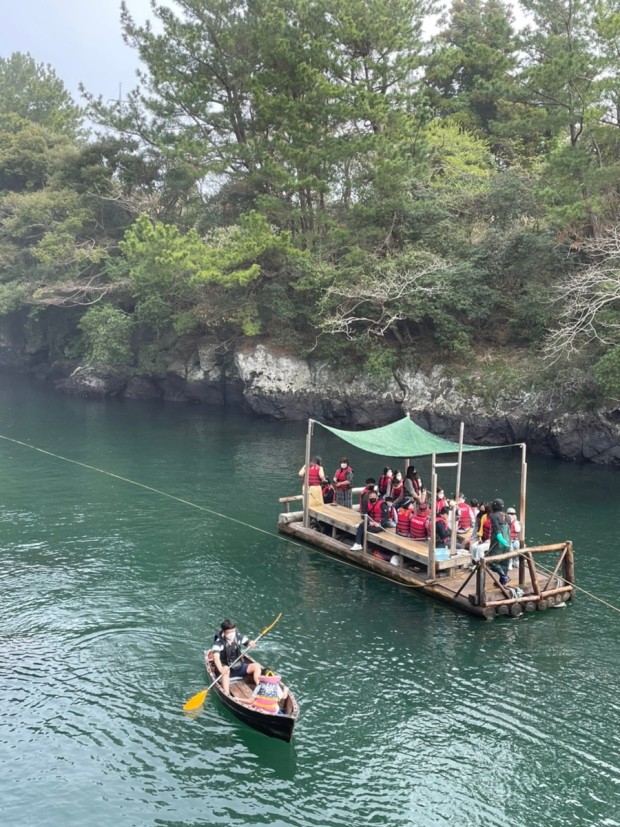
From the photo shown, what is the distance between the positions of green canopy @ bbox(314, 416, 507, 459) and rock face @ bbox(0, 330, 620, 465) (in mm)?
13191

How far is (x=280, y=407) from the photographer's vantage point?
39.5 meters

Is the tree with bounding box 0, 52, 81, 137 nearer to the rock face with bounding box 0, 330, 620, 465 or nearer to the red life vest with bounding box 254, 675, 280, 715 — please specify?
the rock face with bounding box 0, 330, 620, 465

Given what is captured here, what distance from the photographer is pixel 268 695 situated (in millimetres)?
11695

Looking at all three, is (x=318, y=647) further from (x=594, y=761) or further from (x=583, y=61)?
(x=583, y=61)

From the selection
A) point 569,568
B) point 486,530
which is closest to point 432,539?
point 486,530

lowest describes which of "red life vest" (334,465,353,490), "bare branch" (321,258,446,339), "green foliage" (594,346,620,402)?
"red life vest" (334,465,353,490)

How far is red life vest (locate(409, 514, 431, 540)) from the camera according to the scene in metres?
17.8

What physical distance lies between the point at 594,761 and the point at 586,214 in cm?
2387

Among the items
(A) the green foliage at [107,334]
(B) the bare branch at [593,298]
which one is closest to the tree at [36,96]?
A: (A) the green foliage at [107,334]

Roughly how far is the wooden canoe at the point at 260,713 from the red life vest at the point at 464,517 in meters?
8.11

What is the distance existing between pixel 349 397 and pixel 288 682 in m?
24.9

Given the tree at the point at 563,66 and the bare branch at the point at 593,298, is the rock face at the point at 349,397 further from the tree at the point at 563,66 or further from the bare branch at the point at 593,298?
the tree at the point at 563,66

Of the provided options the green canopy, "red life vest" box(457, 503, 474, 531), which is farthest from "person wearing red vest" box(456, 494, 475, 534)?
the green canopy

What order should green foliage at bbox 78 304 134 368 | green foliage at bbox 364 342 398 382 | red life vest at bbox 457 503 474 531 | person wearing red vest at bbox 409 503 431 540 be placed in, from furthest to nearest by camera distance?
green foliage at bbox 78 304 134 368 → green foliage at bbox 364 342 398 382 → red life vest at bbox 457 503 474 531 → person wearing red vest at bbox 409 503 431 540
